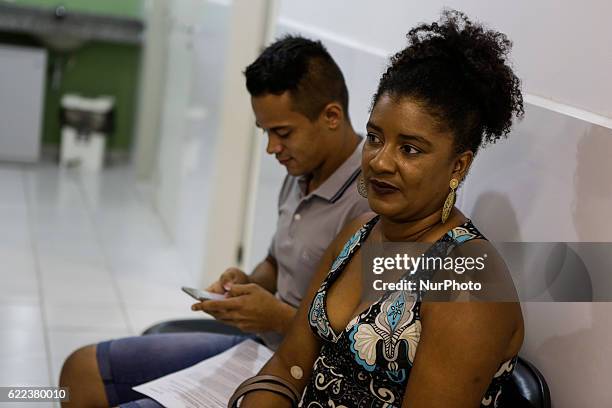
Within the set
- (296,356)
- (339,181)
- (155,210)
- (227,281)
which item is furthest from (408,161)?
(155,210)

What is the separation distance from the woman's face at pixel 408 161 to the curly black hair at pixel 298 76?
1.71 ft

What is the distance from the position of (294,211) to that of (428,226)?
66 centimetres

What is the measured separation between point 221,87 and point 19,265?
130 cm

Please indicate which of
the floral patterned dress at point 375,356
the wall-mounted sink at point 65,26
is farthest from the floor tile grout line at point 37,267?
the floral patterned dress at point 375,356

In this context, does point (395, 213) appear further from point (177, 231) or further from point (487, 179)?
point (177, 231)

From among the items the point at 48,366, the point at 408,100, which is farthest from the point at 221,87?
the point at 408,100

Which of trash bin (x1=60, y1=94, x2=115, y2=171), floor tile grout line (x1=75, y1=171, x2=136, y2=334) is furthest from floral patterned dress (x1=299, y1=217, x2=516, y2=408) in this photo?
trash bin (x1=60, y1=94, x2=115, y2=171)

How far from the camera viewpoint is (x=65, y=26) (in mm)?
6453

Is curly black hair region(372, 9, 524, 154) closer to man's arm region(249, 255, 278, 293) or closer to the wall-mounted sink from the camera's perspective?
man's arm region(249, 255, 278, 293)

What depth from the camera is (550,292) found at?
1715mm

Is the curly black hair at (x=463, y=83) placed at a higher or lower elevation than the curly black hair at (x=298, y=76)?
higher

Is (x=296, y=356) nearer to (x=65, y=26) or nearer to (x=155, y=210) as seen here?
(x=155, y=210)

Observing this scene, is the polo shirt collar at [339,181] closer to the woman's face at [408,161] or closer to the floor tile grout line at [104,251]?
the woman's face at [408,161]

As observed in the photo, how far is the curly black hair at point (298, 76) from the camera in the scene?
2.16 m
